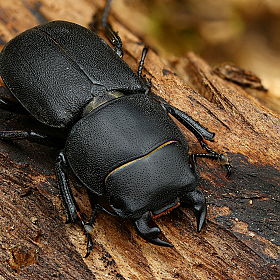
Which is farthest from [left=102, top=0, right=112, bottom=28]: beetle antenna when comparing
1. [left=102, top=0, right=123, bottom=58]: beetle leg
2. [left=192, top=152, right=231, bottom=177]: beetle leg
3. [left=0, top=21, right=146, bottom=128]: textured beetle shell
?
[left=192, top=152, right=231, bottom=177]: beetle leg

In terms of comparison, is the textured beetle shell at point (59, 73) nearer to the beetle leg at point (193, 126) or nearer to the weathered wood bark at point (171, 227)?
the beetle leg at point (193, 126)

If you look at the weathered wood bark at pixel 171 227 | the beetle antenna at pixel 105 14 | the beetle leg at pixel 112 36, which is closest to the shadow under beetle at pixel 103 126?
the weathered wood bark at pixel 171 227

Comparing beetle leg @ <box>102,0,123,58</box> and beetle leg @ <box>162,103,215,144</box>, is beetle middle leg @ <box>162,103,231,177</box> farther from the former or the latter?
beetle leg @ <box>102,0,123,58</box>

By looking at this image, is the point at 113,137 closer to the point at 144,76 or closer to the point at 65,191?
the point at 65,191

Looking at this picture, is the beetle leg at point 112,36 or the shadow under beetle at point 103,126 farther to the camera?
the beetle leg at point 112,36

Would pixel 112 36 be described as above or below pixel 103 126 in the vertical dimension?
above

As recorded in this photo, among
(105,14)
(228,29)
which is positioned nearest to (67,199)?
(105,14)

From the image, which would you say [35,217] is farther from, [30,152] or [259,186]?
[259,186]
